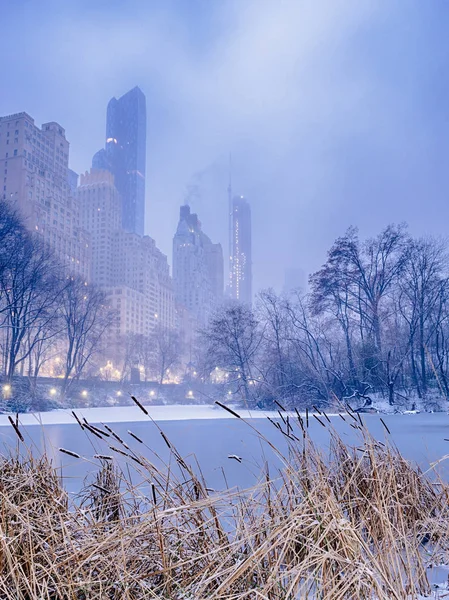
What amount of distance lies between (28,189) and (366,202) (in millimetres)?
148794

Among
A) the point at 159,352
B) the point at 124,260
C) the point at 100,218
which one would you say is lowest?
the point at 159,352

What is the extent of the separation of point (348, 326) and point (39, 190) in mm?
57138

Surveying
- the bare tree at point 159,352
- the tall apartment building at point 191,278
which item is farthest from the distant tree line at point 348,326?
the tall apartment building at point 191,278

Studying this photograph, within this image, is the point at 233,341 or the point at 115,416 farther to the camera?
the point at 233,341

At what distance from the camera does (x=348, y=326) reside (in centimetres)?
2472

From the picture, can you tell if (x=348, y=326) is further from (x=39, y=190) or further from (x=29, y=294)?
(x=39, y=190)

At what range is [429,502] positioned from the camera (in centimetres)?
274

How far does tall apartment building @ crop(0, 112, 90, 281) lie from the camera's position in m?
61.2

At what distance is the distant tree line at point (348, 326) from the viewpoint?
22.6m

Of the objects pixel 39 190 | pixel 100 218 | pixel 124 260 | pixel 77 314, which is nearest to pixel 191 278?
pixel 100 218

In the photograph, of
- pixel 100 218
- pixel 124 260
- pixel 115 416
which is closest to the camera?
pixel 115 416

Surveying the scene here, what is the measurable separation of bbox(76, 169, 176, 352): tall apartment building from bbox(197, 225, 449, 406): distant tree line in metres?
54.4

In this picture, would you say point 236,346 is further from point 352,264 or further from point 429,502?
point 429,502

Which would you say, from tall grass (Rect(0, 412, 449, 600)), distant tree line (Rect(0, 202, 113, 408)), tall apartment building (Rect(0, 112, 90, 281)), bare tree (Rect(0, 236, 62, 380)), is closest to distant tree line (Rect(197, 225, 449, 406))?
distant tree line (Rect(0, 202, 113, 408))
